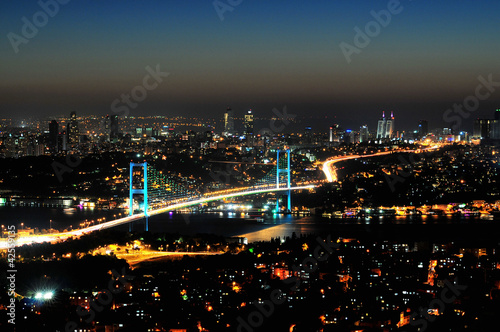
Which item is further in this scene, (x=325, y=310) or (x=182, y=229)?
(x=182, y=229)

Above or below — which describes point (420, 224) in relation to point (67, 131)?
below

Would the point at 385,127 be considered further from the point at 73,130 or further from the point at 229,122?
the point at 73,130

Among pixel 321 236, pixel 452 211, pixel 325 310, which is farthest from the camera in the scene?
pixel 452 211

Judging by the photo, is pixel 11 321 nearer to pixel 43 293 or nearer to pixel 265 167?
pixel 43 293

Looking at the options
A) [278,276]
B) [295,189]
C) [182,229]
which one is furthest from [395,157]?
[278,276]

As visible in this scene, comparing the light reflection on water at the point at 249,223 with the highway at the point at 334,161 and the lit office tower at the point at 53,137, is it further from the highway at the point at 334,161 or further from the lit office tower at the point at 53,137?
the lit office tower at the point at 53,137

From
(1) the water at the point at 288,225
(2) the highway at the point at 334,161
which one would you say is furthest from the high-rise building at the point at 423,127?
(1) the water at the point at 288,225

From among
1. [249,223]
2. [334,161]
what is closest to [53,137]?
[334,161]
